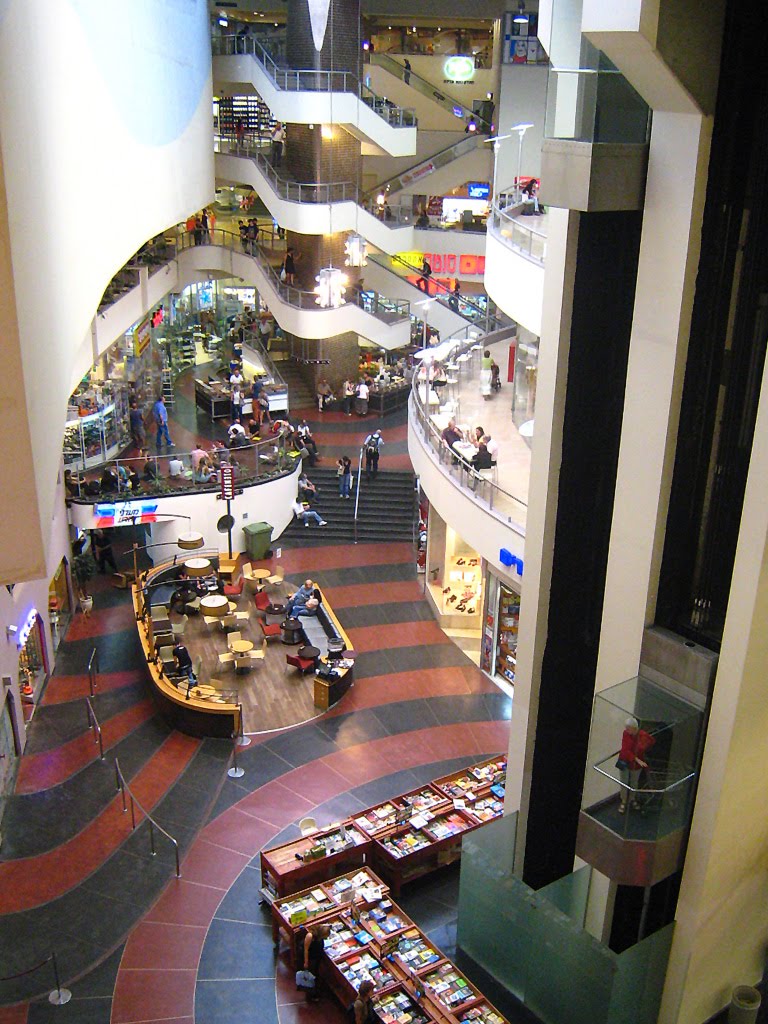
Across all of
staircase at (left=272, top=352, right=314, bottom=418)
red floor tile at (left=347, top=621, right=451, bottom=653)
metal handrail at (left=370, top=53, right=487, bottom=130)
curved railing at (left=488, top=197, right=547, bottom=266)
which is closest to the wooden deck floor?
red floor tile at (left=347, top=621, right=451, bottom=653)

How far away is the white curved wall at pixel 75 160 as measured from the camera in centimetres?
781

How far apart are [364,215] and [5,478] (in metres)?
21.8

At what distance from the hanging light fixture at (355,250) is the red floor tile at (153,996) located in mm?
21258

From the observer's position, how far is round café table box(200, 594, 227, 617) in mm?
19766

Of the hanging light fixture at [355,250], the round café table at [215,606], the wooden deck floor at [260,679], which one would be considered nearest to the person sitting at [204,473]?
the round café table at [215,606]

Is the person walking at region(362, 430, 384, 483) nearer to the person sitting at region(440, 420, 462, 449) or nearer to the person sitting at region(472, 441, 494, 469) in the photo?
the person sitting at region(440, 420, 462, 449)

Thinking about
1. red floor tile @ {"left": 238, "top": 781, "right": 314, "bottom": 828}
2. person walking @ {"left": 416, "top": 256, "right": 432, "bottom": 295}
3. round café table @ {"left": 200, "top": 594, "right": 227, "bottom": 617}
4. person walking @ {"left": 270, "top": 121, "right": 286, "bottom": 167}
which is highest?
person walking @ {"left": 270, "top": 121, "right": 286, "bottom": 167}

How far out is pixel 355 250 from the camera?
96.2 ft

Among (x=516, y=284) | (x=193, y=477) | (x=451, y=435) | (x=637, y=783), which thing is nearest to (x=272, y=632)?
(x=193, y=477)

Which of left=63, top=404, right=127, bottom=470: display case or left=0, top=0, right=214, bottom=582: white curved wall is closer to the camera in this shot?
left=0, top=0, right=214, bottom=582: white curved wall

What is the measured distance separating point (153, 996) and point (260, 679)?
6.87 meters

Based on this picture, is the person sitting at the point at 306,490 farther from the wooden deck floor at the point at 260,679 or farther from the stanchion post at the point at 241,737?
the stanchion post at the point at 241,737

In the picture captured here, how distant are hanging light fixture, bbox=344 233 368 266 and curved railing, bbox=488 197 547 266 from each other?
9.89 m

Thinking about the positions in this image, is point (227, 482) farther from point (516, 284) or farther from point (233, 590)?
point (516, 284)
